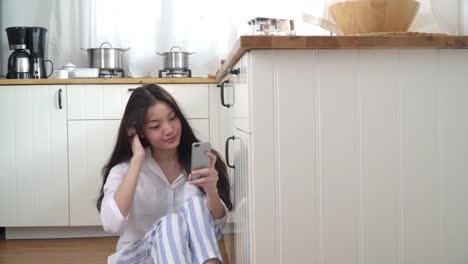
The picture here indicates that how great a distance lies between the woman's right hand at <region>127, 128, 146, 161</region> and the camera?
1.39 meters

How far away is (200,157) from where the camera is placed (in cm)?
125

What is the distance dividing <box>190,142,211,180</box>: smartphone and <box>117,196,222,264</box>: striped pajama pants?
102 millimetres

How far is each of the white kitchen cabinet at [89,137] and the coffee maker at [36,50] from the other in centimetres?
36

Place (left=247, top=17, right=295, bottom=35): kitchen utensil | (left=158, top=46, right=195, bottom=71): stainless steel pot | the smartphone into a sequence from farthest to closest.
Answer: (left=158, top=46, right=195, bottom=71): stainless steel pot, (left=247, top=17, right=295, bottom=35): kitchen utensil, the smartphone

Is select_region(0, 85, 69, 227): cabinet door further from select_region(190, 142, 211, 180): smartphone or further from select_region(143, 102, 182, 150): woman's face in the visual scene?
select_region(190, 142, 211, 180): smartphone

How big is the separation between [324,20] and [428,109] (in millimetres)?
542

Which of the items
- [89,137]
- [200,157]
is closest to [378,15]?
[200,157]

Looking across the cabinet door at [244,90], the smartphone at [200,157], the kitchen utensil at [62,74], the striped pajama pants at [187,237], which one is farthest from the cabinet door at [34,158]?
the cabinet door at [244,90]

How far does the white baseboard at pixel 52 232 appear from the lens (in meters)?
2.51

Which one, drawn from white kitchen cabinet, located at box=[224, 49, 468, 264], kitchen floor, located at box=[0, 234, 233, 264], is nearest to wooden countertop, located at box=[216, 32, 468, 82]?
white kitchen cabinet, located at box=[224, 49, 468, 264]

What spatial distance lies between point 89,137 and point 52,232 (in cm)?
56

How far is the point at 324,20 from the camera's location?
1449mm

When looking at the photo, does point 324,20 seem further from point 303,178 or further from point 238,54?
point 303,178

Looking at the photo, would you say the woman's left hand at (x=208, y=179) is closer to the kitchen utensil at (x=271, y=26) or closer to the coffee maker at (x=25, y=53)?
the kitchen utensil at (x=271, y=26)
